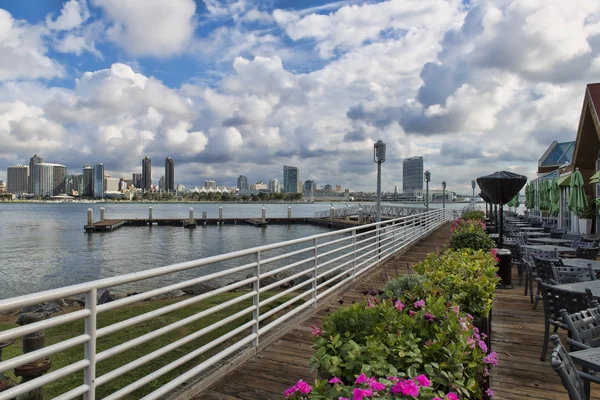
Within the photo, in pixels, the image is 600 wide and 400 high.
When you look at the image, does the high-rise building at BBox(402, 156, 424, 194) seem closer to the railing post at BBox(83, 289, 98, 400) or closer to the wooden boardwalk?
the wooden boardwalk

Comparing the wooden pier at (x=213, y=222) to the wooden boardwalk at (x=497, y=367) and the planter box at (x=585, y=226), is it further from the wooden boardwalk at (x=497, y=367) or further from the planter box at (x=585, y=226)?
the wooden boardwalk at (x=497, y=367)

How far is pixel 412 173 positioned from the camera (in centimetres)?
4672

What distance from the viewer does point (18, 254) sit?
84.2 ft

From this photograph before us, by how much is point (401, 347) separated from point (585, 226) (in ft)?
55.3

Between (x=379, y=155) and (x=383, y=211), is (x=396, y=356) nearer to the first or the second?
(x=379, y=155)

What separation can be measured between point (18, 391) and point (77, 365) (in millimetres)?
359

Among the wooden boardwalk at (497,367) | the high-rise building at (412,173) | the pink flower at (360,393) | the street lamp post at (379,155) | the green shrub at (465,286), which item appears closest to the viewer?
the pink flower at (360,393)

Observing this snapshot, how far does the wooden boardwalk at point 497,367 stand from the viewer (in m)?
3.21

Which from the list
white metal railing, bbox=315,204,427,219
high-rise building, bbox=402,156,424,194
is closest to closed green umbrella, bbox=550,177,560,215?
white metal railing, bbox=315,204,427,219

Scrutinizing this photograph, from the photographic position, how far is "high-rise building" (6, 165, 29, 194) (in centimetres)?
17325

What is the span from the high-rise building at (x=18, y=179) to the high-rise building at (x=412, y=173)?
18433 cm

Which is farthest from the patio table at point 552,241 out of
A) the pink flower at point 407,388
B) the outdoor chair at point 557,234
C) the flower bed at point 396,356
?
the pink flower at point 407,388

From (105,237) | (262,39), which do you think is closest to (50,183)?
(105,237)

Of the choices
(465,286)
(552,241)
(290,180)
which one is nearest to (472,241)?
(552,241)
